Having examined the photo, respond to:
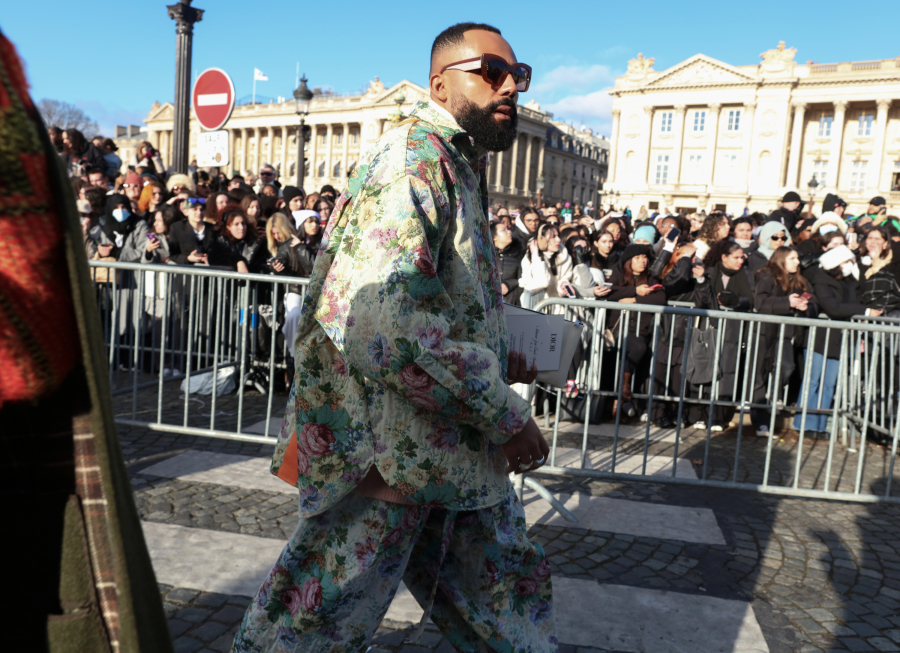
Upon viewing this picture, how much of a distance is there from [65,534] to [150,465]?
4048 millimetres

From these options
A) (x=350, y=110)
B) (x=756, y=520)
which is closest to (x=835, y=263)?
(x=756, y=520)

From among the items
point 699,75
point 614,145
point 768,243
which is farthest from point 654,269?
point 699,75

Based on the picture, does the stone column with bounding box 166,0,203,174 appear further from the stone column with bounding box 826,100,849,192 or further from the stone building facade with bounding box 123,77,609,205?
the stone building facade with bounding box 123,77,609,205

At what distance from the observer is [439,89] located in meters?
1.84

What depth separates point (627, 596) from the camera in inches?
121

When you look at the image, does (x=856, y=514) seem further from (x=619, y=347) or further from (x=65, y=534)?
(x=65, y=534)

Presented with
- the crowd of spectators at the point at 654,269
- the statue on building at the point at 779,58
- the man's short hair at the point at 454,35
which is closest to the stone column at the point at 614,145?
the statue on building at the point at 779,58

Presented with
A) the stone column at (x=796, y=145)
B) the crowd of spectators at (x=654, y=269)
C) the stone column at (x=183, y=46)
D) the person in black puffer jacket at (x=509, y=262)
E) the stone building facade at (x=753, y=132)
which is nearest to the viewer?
the crowd of spectators at (x=654, y=269)

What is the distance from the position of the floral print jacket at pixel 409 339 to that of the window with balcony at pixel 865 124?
76.0 metres

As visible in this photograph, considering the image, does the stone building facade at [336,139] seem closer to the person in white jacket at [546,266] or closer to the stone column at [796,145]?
the stone column at [796,145]

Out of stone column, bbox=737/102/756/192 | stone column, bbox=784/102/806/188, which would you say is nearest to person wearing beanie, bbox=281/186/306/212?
stone column, bbox=737/102/756/192

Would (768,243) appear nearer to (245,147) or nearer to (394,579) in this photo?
(394,579)

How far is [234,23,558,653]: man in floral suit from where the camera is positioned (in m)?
1.54

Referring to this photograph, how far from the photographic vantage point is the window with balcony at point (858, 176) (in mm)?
64812
